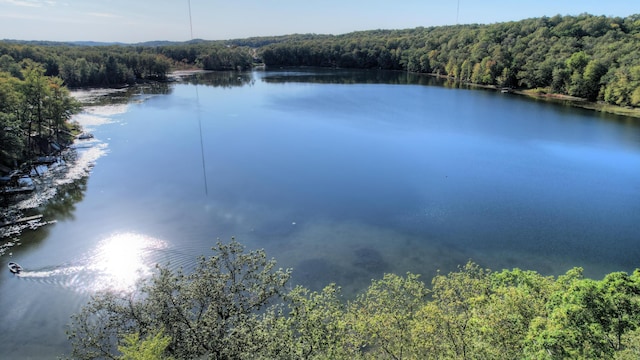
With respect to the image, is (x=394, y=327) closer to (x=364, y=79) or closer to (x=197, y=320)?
(x=197, y=320)

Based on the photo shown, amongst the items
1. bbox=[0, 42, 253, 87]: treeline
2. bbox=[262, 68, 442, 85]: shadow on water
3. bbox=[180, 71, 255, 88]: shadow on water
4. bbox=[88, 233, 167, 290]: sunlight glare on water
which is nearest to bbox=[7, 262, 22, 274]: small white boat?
bbox=[88, 233, 167, 290]: sunlight glare on water

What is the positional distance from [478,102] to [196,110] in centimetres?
5797

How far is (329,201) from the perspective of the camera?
3569 centimetres

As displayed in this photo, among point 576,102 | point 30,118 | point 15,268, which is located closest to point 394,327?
point 15,268

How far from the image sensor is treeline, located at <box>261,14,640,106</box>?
82438 mm

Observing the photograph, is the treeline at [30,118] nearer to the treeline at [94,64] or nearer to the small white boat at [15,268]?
the small white boat at [15,268]

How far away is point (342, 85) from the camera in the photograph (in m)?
111

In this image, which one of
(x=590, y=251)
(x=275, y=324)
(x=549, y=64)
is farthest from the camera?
(x=549, y=64)

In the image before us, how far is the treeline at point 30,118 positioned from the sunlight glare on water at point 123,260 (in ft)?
68.5

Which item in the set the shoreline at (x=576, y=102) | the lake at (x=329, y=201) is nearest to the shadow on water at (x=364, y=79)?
the shoreline at (x=576, y=102)

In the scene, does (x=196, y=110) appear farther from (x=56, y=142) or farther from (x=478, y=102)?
(x=478, y=102)

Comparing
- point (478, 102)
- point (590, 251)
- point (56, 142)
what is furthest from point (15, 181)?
point (478, 102)

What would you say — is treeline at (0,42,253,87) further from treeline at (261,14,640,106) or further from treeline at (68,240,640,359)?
treeline at (68,240,640,359)

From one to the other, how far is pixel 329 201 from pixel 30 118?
125 ft
